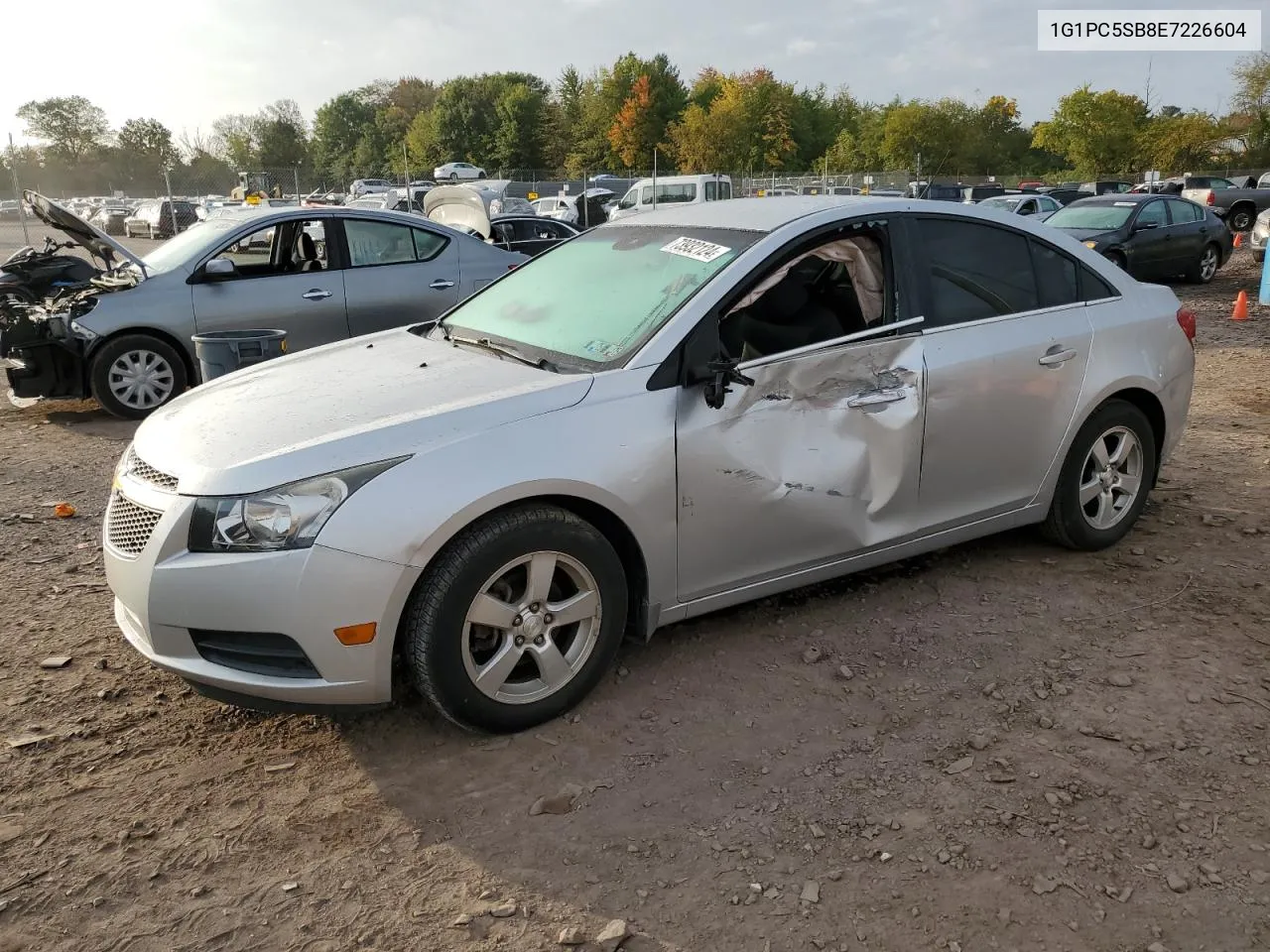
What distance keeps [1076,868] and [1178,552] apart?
2612mm

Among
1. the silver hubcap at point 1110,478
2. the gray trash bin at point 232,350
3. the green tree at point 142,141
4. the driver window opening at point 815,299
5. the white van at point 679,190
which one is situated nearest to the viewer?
the driver window opening at point 815,299

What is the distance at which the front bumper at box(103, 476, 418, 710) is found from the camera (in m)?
2.74

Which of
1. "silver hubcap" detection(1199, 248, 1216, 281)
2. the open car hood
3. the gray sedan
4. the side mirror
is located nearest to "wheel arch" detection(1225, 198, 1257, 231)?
"silver hubcap" detection(1199, 248, 1216, 281)

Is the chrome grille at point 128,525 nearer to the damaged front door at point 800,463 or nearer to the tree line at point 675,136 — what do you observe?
the damaged front door at point 800,463

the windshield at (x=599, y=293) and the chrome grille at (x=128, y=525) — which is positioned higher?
the windshield at (x=599, y=293)

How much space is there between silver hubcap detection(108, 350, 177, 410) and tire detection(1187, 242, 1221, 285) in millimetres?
15473

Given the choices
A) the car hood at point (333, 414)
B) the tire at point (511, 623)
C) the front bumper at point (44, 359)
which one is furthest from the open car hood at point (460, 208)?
the tire at point (511, 623)

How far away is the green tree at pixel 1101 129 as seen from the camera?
59.6 meters

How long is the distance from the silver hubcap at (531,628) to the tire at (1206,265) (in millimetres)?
16261

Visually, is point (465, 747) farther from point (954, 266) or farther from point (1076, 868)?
point (954, 266)

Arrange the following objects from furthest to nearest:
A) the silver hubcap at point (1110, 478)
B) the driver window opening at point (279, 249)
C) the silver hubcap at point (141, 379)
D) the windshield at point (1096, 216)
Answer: the windshield at point (1096, 216) → the driver window opening at point (279, 249) → the silver hubcap at point (141, 379) → the silver hubcap at point (1110, 478)

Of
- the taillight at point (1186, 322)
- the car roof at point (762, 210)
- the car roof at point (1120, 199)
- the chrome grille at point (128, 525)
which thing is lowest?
the chrome grille at point (128, 525)

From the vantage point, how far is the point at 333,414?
3117mm

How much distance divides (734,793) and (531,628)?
792 mm
